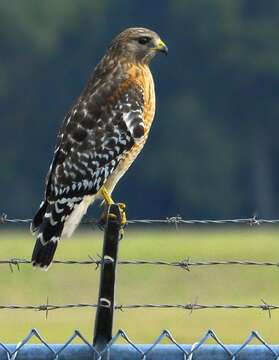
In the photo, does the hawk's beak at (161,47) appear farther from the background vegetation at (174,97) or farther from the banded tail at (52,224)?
the background vegetation at (174,97)

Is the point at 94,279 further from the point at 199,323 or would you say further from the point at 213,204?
the point at 213,204

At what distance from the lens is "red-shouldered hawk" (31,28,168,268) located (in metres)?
9.85

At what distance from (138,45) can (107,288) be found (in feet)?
12.7

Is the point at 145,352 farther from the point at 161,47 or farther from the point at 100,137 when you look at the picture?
the point at 161,47

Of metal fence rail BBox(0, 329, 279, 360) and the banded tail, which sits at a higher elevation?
the banded tail

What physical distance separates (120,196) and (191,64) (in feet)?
29.3

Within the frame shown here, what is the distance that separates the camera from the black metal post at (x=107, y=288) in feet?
25.1

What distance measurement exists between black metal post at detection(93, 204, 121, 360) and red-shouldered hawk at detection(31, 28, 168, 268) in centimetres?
171

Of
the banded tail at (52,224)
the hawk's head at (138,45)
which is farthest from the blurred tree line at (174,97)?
the banded tail at (52,224)

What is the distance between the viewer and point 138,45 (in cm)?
1130

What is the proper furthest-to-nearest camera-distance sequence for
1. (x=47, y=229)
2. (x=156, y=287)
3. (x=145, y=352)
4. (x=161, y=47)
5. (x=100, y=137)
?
(x=156, y=287)
(x=161, y=47)
(x=100, y=137)
(x=47, y=229)
(x=145, y=352)

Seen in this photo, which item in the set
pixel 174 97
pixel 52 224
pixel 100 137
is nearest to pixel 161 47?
pixel 100 137

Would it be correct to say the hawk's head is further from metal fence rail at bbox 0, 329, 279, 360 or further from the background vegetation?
the background vegetation

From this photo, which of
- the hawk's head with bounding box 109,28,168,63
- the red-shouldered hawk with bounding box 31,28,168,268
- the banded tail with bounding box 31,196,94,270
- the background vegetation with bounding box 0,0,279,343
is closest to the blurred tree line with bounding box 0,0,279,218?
the background vegetation with bounding box 0,0,279,343
